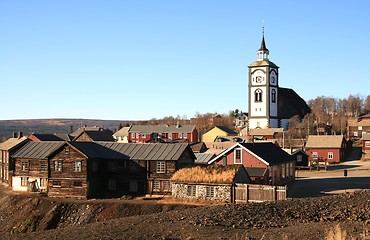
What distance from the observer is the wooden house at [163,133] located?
96938mm

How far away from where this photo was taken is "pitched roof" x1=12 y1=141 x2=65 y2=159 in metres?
44.5

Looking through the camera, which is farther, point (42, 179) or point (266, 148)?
point (266, 148)

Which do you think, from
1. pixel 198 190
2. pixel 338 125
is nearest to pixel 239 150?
pixel 198 190

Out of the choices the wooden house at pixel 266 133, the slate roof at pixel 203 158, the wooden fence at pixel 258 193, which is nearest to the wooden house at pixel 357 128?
the wooden house at pixel 266 133

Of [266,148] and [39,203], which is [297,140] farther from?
[39,203]

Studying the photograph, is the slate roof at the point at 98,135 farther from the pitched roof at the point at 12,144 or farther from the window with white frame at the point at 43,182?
the window with white frame at the point at 43,182

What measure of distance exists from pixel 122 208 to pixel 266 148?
18.5 metres

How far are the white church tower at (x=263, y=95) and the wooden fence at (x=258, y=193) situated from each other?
199 ft

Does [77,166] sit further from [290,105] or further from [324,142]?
[290,105]

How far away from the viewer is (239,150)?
154ft

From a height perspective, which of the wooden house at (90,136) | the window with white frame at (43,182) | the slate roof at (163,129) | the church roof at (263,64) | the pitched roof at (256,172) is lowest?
the window with white frame at (43,182)

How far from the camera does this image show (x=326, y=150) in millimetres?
69250

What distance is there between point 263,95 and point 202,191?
62.4m

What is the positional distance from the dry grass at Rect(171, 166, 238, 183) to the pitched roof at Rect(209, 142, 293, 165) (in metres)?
8.13
